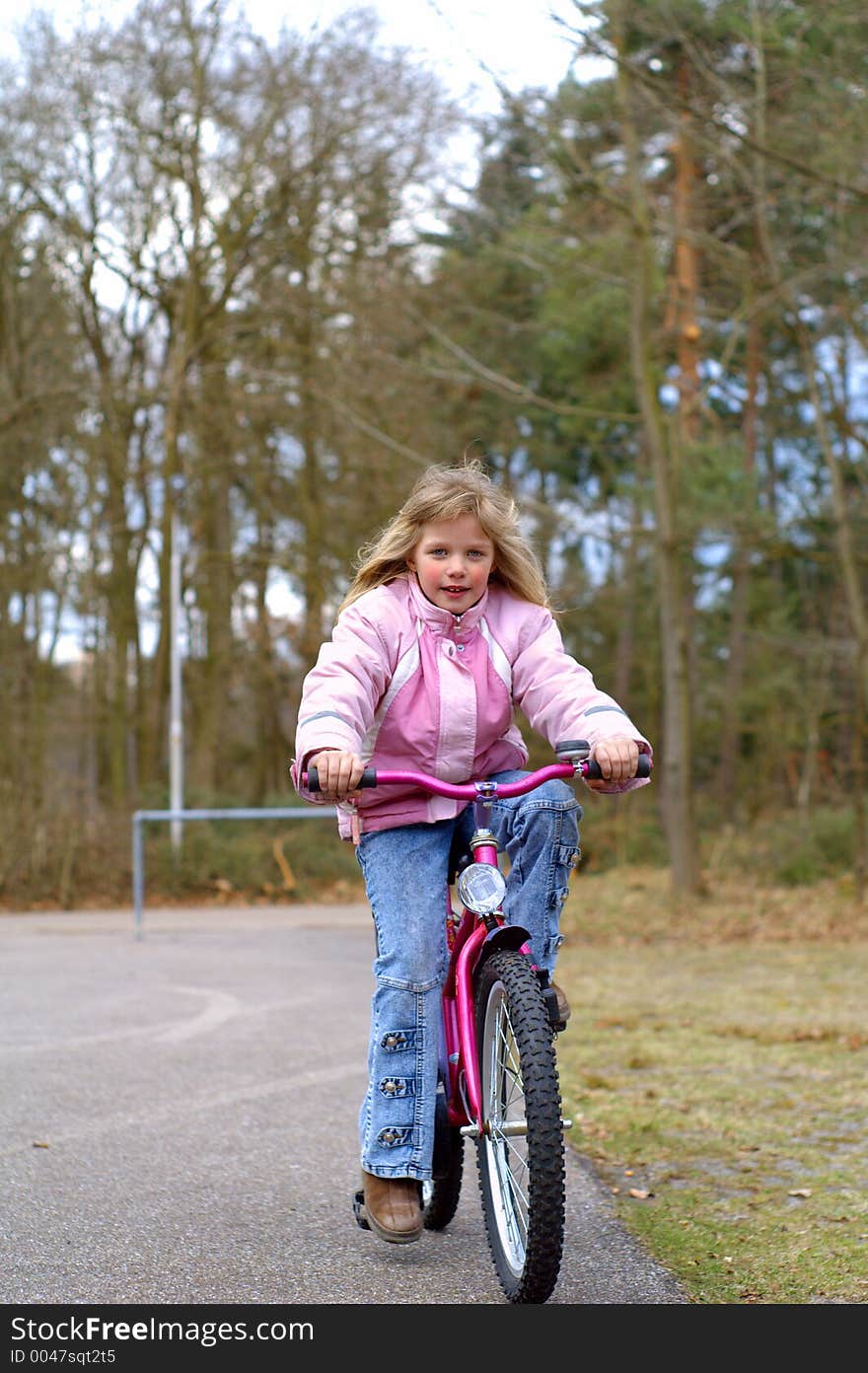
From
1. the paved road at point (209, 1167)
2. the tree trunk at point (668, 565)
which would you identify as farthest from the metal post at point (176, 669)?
the paved road at point (209, 1167)

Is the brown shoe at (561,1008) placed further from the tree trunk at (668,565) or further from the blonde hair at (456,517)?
the tree trunk at (668,565)

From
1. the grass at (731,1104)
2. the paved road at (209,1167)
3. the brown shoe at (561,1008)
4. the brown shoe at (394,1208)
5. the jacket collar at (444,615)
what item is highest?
the jacket collar at (444,615)

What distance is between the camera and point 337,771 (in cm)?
332

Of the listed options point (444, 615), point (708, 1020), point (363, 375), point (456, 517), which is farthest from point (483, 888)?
point (363, 375)

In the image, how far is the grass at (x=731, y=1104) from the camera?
146 inches

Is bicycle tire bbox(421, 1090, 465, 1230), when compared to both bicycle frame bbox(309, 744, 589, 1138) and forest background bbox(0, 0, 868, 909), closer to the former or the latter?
bicycle frame bbox(309, 744, 589, 1138)

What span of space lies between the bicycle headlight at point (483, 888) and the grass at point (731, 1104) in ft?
3.02

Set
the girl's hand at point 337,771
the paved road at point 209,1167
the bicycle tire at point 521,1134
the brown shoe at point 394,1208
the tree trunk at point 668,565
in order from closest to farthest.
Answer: the bicycle tire at point 521,1134 < the girl's hand at point 337,771 < the paved road at point 209,1167 < the brown shoe at point 394,1208 < the tree trunk at point 668,565

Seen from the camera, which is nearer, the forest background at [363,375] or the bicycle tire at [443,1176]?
the bicycle tire at [443,1176]

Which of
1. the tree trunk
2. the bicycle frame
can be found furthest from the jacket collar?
the tree trunk

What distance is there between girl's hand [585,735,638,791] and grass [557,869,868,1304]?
3.63 feet

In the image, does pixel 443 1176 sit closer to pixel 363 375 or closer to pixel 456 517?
pixel 456 517

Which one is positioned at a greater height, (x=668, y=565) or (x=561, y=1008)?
(x=668, y=565)

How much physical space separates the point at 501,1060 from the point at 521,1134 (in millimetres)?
184
